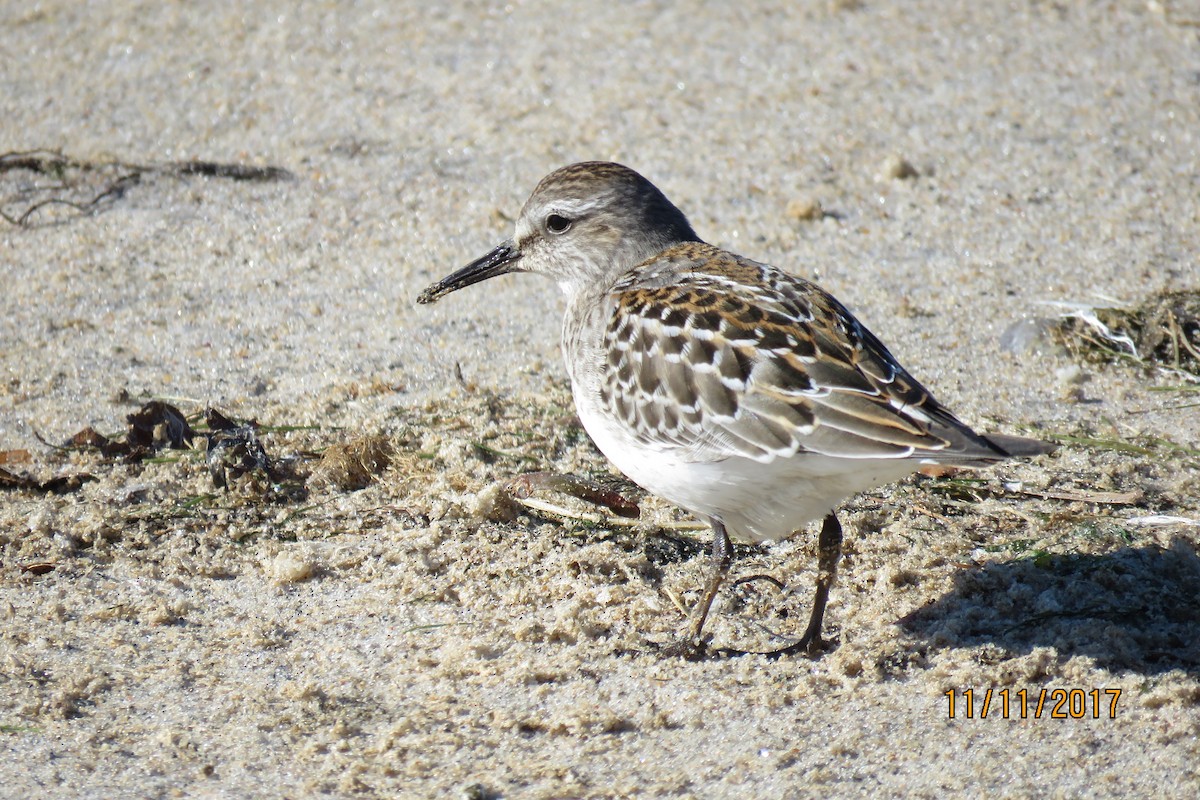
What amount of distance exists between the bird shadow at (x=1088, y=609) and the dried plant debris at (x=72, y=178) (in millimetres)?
4316

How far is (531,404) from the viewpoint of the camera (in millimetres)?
5383

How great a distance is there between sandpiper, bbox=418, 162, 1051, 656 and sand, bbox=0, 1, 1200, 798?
44 cm

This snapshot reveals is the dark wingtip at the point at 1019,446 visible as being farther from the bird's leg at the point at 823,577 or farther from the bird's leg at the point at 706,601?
the bird's leg at the point at 706,601

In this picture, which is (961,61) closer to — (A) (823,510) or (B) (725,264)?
(B) (725,264)

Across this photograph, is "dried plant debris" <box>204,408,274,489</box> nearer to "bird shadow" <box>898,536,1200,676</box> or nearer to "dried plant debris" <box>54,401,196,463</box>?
"dried plant debris" <box>54,401,196,463</box>

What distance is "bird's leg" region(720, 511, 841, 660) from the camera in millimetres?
4047

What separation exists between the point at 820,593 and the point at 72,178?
15.3 feet

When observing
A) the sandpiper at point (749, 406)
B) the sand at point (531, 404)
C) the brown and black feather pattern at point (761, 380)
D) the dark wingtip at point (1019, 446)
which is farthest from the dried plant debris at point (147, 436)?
the dark wingtip at point (1019, 446)

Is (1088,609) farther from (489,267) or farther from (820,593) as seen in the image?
(489,267)

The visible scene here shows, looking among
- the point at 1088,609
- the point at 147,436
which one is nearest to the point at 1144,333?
the point at 1088,609

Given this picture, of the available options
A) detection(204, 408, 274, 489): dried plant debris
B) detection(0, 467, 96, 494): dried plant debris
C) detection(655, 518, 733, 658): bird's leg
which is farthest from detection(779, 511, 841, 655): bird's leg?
detection(0, 467, 96, 494): dried plant debris

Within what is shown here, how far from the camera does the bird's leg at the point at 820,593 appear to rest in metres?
4.05

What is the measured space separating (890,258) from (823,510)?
2756 mm

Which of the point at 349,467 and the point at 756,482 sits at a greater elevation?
the point at 756,482
